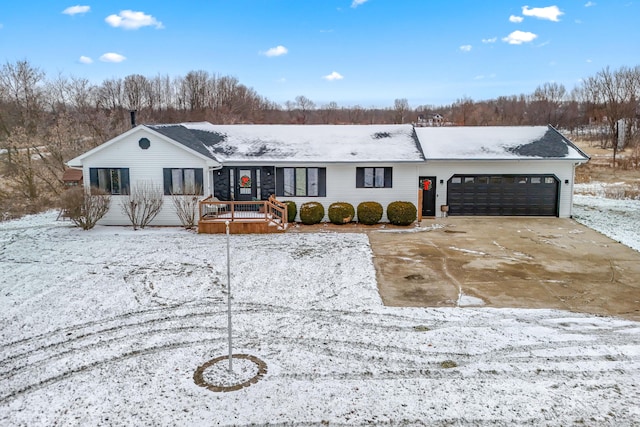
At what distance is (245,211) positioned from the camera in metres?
18.6

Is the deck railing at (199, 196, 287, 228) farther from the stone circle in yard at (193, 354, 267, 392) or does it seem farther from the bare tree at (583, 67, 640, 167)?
the bare tree at (583, 67, 640, 167)

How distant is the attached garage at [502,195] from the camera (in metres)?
20.0

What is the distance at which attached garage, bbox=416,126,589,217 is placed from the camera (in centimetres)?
1977

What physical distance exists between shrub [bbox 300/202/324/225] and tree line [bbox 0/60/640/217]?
1382 cm

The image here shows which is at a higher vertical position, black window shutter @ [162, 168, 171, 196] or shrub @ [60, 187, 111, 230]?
black window shutter @ [162, 168, 171, 196]

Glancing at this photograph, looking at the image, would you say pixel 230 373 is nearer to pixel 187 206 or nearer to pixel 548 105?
pixel 187 206

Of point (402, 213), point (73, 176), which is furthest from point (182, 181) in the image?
point (402, 213)

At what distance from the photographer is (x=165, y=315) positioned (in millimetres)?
9477

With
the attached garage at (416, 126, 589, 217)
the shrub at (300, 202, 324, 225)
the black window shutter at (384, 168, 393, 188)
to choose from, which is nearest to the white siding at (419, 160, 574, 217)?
the attached garage at (416, 126, 589, 217)

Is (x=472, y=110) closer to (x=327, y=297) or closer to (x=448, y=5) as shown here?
(x=448, y=5)

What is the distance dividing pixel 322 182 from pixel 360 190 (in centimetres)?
Answer: 154

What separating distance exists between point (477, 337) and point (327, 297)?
131 inches

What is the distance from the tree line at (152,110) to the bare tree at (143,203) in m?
8.00

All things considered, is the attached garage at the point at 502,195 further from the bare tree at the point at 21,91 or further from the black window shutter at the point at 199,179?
the bare tree at the point at 21,91
